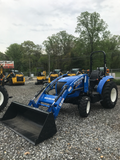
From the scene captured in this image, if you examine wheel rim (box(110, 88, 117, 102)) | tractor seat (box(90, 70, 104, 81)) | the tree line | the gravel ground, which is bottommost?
the gravel ground

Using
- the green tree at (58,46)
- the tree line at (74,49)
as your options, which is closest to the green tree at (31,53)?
the tree line at (74,49)

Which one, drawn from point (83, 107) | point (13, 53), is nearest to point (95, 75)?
point (83, 107)

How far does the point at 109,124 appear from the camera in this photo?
153 inches

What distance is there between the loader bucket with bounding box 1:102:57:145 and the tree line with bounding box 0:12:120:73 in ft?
47.0

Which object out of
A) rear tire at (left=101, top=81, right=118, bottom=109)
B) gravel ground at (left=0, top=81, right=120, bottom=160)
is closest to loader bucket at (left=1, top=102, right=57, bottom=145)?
gravel ground at (left=0, top=81, right=120, bottom=160)

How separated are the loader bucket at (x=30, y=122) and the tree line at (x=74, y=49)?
14.3 meters

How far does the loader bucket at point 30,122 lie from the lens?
9.70 feet

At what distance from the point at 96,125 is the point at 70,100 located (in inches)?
49.8

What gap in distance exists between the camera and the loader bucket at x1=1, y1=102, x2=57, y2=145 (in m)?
2.96

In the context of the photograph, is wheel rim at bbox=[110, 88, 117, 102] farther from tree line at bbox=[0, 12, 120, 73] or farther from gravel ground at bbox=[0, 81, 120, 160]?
tree line at bbox=[0, 12, 120, 73]

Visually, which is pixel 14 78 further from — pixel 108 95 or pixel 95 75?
pixel 108 95

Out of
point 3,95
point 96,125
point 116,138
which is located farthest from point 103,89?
point 3,95

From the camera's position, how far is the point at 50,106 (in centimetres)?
363

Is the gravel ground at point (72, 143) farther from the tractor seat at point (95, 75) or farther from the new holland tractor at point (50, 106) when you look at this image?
the tractor seat at point (95, 75)
